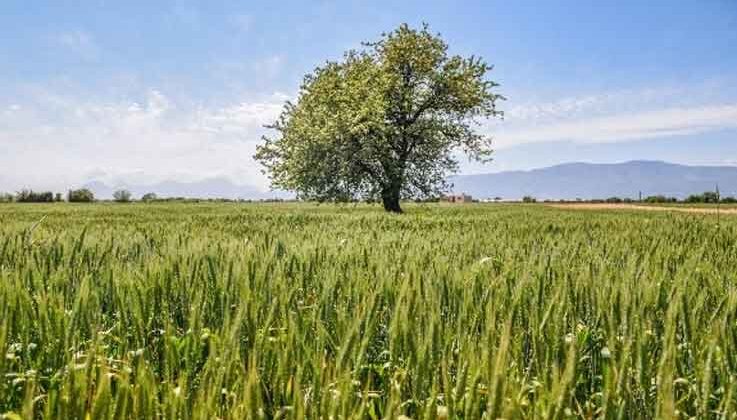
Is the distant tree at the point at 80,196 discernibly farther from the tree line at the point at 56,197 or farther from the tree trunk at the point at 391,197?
the tree trunk at the point at 391,197

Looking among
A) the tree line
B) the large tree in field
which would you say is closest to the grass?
the large tree in field

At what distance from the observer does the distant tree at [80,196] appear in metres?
94.0

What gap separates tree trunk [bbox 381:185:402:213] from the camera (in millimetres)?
34406

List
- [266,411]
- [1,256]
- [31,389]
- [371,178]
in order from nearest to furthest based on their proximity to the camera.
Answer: [31,389] < [266,411] < [1,256] < [371,178]

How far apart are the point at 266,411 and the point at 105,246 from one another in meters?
3.90

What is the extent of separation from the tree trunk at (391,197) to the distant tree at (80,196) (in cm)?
7501

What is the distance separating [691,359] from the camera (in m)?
2.25

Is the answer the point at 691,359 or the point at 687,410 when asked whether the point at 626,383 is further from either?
the point at 691,359

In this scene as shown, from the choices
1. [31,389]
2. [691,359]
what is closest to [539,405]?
[691,359]

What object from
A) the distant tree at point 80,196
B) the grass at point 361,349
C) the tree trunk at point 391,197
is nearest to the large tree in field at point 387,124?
the tree trunk at point 391,197

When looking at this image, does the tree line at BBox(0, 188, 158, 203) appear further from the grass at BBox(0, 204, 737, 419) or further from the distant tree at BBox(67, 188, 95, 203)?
the grass at BBox(0, 204, 737, 419)

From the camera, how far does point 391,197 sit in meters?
35.1

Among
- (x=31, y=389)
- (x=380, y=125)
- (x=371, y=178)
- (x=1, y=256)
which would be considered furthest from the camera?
(x=371, y=178)

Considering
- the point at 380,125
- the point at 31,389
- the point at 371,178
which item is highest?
the point at 380,125
